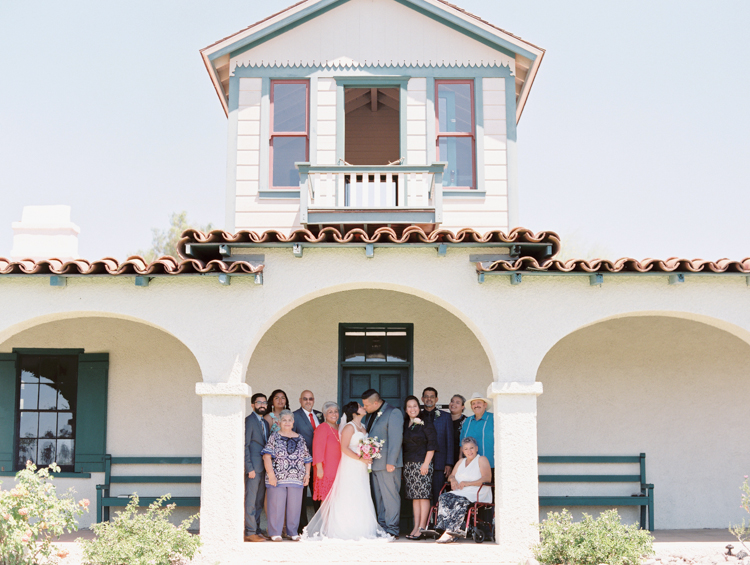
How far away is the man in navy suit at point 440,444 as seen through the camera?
32.3 ft

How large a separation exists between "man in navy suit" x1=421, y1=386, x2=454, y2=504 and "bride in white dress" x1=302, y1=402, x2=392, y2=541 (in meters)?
0.80

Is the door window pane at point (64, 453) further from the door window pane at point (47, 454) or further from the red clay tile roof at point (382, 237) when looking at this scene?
the red clay tile roof at point (382, 237)

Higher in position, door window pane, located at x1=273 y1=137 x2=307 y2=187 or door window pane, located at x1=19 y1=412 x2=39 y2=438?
door window pane, located at x1=273 y1=137 x2=307 y2=187

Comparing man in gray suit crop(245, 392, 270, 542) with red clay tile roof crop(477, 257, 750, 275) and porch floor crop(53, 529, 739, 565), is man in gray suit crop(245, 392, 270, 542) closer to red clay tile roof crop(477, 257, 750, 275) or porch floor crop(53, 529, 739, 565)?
porch floor crop(53, 529, 739, 565)

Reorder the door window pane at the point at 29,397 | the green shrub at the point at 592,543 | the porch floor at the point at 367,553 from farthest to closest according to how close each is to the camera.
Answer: the door window pane at the point at 29,397, the porch floor at the point at 367,553, the green shrub at the point at 592,543

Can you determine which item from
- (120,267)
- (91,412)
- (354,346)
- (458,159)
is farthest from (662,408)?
Result: (91,412)

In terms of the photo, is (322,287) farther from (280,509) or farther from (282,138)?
(282,138)

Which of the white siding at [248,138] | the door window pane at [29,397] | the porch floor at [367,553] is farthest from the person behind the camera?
the white siding at [248,138]

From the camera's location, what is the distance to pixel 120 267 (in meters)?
8.81

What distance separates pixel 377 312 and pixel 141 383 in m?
3.35

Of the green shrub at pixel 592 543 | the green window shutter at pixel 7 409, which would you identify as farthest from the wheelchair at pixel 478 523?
the green window shutter at pixel 7 409

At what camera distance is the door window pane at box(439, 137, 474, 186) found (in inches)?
485

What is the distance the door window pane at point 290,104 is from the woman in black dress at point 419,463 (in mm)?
5154

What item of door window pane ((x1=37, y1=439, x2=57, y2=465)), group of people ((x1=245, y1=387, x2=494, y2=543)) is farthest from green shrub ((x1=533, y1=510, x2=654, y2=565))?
door window pane ((x1=37, y1=439, x2=57, y2=465))
